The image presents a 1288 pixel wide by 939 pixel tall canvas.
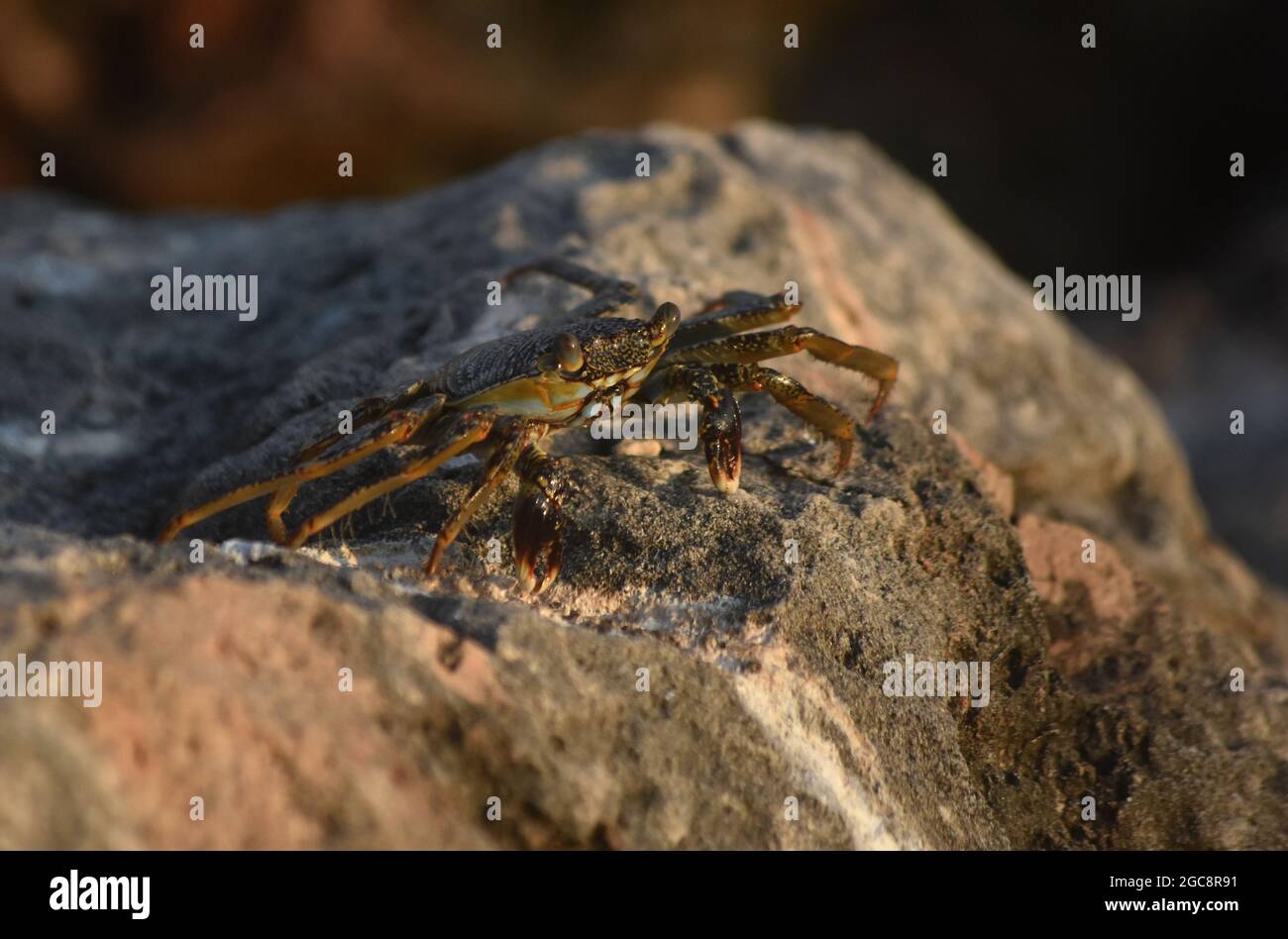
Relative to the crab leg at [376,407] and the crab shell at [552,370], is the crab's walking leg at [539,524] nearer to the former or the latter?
the crab shell at [552,370]

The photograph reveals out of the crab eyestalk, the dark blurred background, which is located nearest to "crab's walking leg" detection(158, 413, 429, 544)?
the crab eyestalk

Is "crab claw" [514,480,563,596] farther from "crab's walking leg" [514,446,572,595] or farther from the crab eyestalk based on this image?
the crab eyestalk

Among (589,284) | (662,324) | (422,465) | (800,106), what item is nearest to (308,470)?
(422,465)

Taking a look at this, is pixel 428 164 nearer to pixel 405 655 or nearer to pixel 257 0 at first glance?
pixel 257 0

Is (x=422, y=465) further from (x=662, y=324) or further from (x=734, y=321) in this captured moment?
(x=734, y=321)

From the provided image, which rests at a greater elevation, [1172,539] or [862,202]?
[862,202]

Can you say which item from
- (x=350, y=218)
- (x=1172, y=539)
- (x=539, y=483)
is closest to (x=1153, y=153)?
(x=1172, y=539)

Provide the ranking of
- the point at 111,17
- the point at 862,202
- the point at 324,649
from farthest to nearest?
1. the point at 111,17
2. the point at 862,202
3. the point at 324,649
